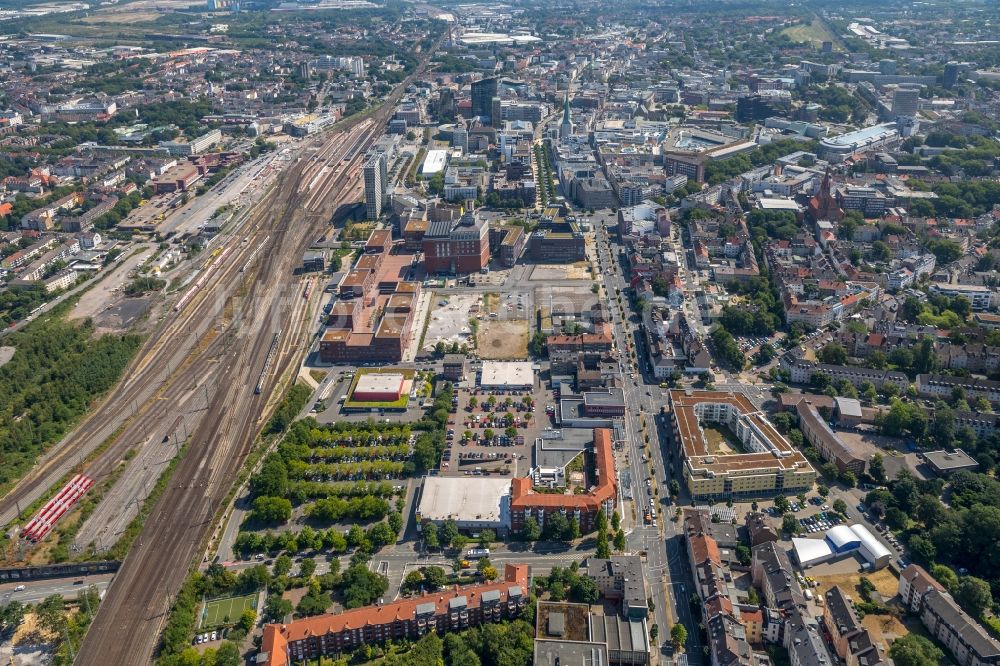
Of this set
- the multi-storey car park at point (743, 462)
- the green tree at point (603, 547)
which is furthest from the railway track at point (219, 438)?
the multi-storey car park at point (743, 462)

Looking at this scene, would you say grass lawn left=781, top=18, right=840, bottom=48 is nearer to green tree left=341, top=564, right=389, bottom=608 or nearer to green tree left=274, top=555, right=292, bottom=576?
green tree left=341, top=564, right=389, bottom=608

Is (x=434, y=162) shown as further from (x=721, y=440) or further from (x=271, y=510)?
(x=271, y=510)

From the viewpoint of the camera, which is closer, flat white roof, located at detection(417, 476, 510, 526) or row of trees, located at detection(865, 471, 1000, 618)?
row of trees, located at detection(865, 471, 1000, 618)

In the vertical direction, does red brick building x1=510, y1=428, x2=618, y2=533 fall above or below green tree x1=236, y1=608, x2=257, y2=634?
above

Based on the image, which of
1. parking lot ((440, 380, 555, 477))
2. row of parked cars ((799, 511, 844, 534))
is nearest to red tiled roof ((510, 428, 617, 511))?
parking lot ((440, 380, 555, 477))

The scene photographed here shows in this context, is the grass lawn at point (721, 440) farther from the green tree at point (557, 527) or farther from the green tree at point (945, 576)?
the green tree at point (945, 576)

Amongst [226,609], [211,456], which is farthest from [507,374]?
[226,609]
